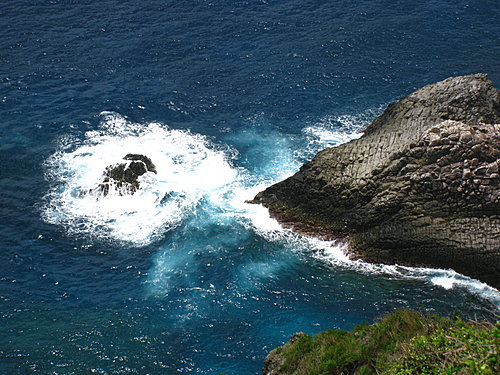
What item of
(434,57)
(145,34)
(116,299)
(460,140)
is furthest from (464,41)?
(116,299)

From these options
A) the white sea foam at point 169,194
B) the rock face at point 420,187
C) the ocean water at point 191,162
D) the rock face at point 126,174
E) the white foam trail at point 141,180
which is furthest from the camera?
the rock face at point 126,174

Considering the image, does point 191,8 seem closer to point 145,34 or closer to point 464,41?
point 145,34

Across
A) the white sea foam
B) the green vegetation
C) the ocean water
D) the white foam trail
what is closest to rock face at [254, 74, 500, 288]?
the white sea foam

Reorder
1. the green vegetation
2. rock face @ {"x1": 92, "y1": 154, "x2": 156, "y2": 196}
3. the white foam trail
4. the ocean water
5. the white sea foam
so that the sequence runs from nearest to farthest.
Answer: the green vegetation
the ocean water
the white sea foam
the white foam trail
rock face @ {"x1": 92, "y1": 154, "x2": 156, "y2": 196}

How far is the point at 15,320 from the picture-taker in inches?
1692

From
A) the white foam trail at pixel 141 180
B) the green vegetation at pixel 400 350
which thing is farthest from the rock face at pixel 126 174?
the green vegetation at pixel 400 350

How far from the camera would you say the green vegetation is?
22.7 metres

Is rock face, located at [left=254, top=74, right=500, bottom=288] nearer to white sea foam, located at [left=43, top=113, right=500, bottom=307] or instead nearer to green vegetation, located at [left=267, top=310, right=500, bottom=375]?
white sea foam, located at [left=43, top=113, right=500, bottom=307]

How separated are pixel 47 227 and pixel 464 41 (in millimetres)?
55314

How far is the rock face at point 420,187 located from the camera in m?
44.3

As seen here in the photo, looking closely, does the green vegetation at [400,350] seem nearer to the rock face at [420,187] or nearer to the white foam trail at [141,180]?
the rock face at [420,187]

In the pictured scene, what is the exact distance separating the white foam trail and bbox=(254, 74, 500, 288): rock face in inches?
306

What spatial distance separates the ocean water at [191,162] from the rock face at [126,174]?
3.36 ft

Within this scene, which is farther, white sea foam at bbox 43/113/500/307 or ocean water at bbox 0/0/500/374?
white sea foam at bbox 43/113/500/307
